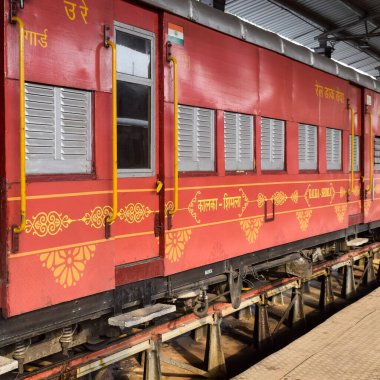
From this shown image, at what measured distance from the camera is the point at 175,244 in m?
4.43

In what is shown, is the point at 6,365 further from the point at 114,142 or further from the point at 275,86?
the point at 275,86

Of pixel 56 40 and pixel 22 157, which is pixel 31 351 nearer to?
pixel 22 157

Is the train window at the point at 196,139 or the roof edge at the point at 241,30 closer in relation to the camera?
the roof edge at the point at 241,30

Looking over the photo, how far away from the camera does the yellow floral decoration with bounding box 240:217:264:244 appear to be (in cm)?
540

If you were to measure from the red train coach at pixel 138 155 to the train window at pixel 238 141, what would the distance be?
0.8 inches

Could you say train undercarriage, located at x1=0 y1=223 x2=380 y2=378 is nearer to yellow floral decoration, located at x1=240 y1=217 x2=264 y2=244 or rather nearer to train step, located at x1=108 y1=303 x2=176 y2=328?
train step, located at x1=108 y1=303 x2=176 y2=328

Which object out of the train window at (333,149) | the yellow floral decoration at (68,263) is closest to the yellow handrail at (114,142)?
the yellow floral decoration at (68,263)

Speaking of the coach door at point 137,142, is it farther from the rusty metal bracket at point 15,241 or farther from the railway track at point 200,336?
the rusty metal bracket at point 15,241

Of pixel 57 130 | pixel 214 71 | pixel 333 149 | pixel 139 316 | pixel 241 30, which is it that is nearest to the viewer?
pixel 57 130

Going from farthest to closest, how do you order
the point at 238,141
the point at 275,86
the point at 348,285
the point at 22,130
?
the point at 348,285 < the point at 275,86 < the point at 238,141 < the point at 22,130

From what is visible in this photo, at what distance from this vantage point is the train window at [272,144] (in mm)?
5840

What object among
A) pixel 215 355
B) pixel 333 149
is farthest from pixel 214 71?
pixel 333 149

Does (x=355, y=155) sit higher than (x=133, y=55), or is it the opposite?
(x=133, y=55)

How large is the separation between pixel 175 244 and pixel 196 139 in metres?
0.98
